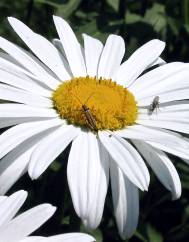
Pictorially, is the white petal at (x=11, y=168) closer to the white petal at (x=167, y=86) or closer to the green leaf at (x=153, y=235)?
the white petal at (x=167, y=86)

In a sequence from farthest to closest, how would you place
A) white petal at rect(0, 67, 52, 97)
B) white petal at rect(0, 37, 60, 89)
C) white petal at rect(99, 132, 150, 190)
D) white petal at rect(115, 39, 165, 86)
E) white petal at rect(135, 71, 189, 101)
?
white petal at rect(115, 39, 165, 86) → white petal at rect(135, 71, 189, 101) → white petal at rect(0, 37, 60, 89) → white petal at rect(0, 67, 52, 97) → white petal at rect(99, 132, 150, 190)

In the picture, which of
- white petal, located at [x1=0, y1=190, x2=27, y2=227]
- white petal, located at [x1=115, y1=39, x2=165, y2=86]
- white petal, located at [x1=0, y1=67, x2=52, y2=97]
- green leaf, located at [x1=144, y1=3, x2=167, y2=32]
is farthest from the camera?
green leaf, located at [x1=144, y1=3, x2=167, y2=32]

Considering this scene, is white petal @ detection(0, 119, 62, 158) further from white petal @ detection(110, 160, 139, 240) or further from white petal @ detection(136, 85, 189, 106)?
white petal @ detection(136, 85, 189, 106)

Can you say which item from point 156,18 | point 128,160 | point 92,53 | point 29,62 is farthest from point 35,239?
point 156,18

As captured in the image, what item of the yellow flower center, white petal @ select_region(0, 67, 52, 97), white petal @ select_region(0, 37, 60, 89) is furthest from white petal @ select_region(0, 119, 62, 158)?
white petal @ select_region(0, 37, 60, 89)

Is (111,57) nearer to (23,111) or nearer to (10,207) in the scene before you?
(23,111)

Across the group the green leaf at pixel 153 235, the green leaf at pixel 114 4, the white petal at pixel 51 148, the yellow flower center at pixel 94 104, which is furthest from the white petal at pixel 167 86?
the green leaf at pixel 114 4

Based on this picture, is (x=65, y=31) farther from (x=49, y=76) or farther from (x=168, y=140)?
(x=168, y=140)
